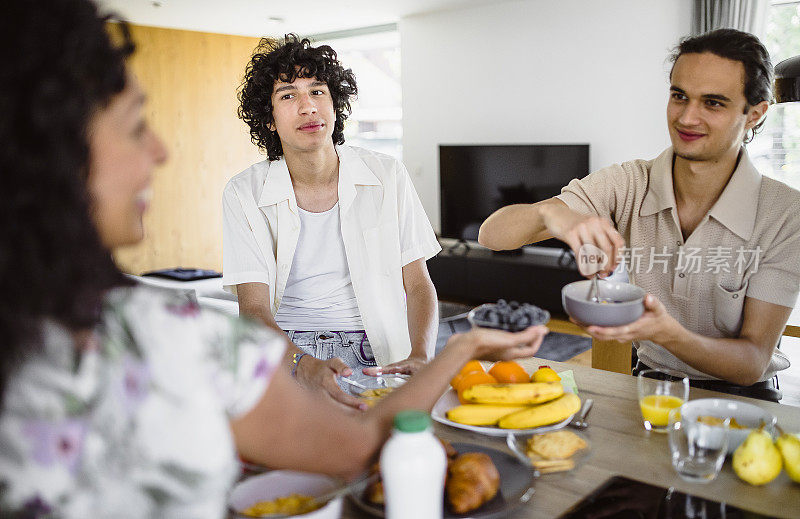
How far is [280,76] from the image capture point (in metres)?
2.32

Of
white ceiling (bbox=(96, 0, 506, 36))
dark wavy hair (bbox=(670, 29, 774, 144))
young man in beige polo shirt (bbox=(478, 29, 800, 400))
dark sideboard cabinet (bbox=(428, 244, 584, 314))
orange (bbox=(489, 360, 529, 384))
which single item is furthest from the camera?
white ceiling (bbox=(96, 0, 506, 36))

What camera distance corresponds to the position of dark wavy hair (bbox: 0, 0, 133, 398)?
716 millimetres

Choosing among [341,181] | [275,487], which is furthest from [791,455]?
[341,181]

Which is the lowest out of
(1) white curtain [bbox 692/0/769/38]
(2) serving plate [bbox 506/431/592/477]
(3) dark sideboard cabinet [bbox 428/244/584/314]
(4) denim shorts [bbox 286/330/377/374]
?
(3) dark sideboard cabinet [bbox 428/244/584/314]

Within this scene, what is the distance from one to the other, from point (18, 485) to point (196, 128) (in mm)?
7429

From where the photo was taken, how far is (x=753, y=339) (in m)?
1.81

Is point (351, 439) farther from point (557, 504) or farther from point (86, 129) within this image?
point (86, 129)

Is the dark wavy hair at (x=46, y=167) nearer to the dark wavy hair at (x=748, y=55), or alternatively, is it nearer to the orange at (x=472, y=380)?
the orange at (x=472, y=380)

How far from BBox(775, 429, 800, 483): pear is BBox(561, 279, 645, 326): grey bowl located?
0.36m

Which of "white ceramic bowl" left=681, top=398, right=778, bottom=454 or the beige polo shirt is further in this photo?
the beige polo shirt

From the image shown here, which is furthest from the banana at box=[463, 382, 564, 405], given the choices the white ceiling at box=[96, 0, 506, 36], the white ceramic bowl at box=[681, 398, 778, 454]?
the white ceiling at box=[96, 0, 506, 36]

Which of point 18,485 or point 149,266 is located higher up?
point 18,485

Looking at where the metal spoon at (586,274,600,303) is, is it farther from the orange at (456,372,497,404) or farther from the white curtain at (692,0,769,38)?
the white curtain at (692,0,769,38)

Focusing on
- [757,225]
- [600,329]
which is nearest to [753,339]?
[757,225]
